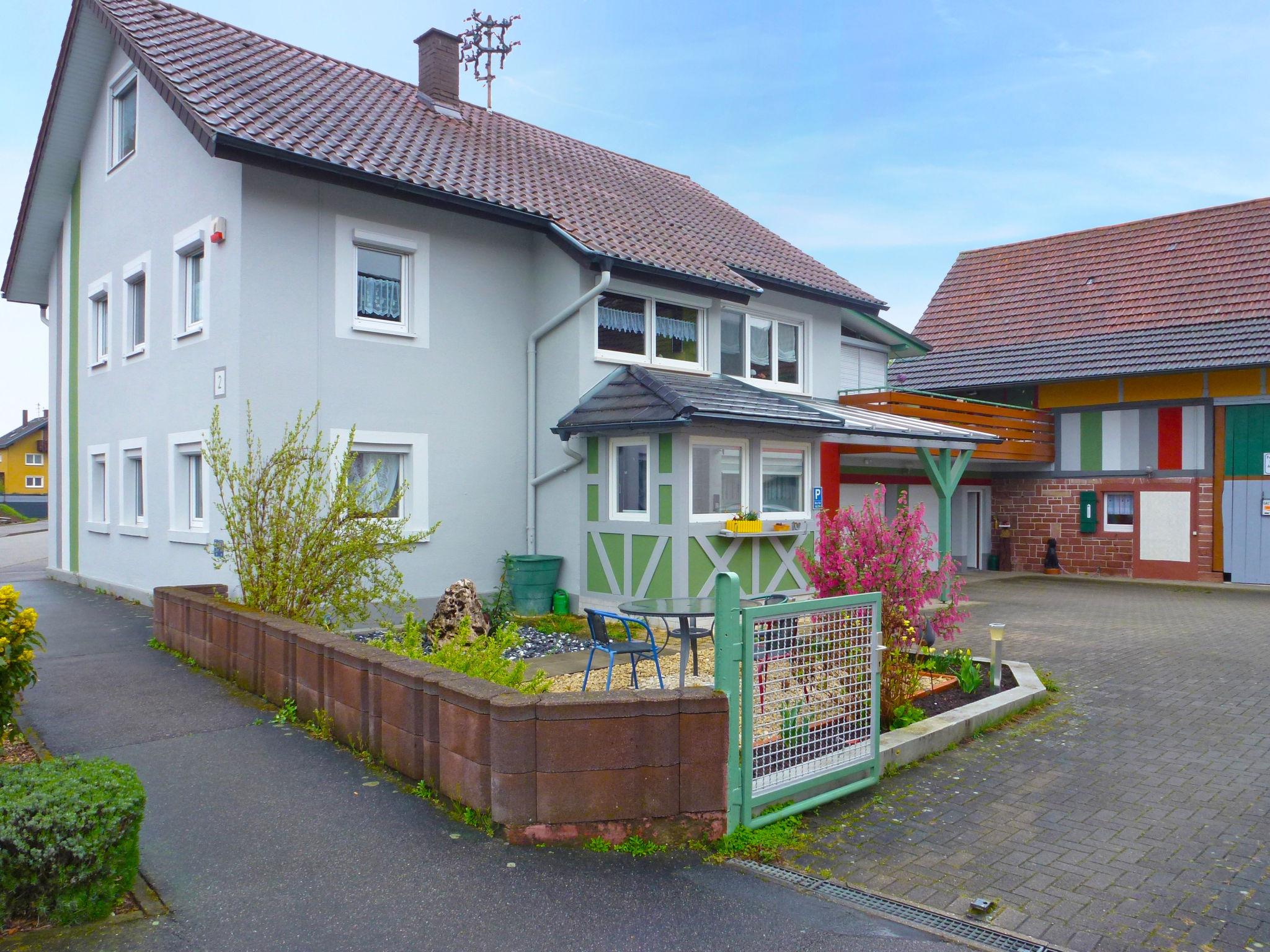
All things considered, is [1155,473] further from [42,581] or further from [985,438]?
[42,581]

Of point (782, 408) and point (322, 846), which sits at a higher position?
point (782, 408)

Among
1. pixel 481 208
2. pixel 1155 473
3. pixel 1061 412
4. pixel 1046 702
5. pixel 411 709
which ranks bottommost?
pixel 1046 702

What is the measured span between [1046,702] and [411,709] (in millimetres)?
5691

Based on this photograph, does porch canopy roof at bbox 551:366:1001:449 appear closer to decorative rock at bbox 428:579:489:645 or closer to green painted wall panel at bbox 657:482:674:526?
green painted wall panel at bbox 657:482:674:526

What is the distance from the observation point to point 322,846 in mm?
4703

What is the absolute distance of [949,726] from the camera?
6824mm

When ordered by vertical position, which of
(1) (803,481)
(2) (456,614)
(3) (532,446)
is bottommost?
(2) (456,614)

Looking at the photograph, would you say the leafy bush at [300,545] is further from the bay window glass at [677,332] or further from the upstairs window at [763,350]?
the upstairs window at [763,350]

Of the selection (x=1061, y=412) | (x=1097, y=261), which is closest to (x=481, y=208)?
(x=1061, y=412)

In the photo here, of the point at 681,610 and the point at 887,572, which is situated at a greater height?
the point at 887,572

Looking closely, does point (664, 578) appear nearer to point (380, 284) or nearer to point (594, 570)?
point (594, 570)

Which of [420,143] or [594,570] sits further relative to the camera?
[420,143]

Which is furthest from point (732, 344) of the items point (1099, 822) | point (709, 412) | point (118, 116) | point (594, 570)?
point (1099, 822)

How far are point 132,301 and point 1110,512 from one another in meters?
20.2
